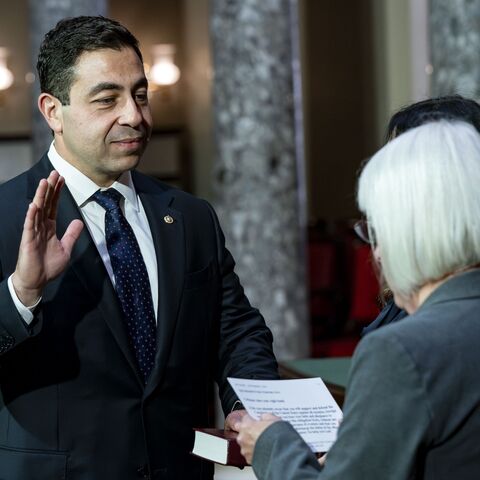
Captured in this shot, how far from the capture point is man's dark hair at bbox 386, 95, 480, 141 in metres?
2.20

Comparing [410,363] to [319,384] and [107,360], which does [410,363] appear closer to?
[319,384]

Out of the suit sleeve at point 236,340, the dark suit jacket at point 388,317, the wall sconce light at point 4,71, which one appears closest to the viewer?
the dark suit jacket at point 388,317

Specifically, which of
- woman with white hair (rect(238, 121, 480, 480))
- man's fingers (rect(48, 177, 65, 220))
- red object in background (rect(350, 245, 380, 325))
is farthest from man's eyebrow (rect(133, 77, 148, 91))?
red object in background (rect(350, 245, 380, 325))

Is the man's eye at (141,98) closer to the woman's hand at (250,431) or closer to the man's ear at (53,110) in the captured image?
the man's ear at (53,110)

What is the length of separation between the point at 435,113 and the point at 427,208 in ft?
1.89

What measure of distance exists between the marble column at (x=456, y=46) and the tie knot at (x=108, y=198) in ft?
9.73

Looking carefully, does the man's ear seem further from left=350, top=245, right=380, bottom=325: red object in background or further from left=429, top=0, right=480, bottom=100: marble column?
left=350, top=245, right=380, bottom=325: red object in background

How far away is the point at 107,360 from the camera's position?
2326 mm

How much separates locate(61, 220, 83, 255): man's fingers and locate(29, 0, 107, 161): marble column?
4.01m

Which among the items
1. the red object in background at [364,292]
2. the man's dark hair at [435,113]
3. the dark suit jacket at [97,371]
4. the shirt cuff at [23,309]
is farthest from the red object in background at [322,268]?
the shirt cuff at [23,309]

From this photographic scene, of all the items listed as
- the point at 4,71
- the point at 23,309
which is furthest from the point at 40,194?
the point at 4,71

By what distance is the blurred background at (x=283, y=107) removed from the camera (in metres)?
6.16

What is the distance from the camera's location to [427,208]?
1669 mm

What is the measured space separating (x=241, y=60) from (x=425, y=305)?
4.60m
